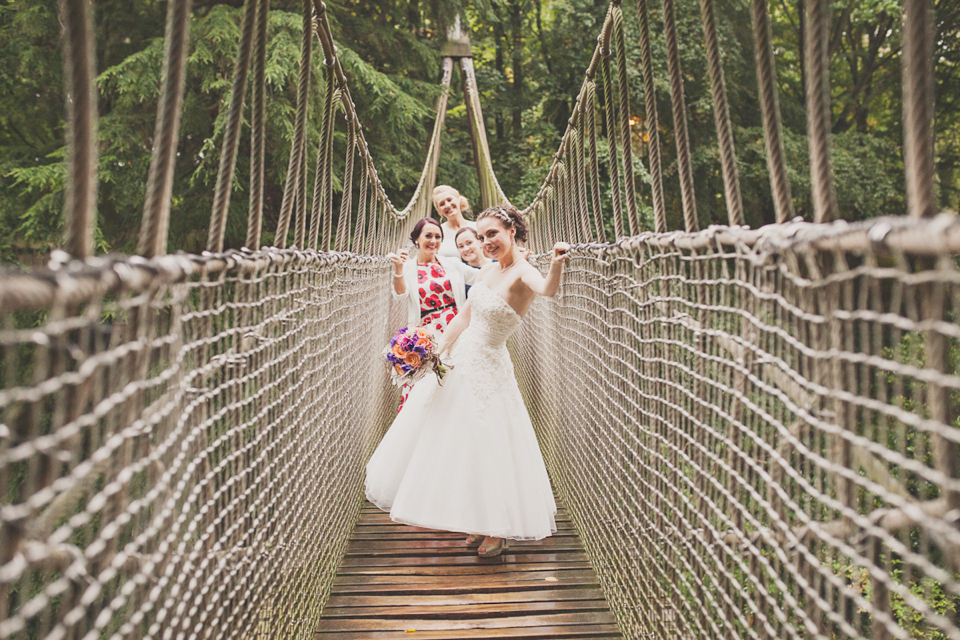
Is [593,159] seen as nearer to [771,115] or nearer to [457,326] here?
[457,326]

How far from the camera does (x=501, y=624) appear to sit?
1678 mm

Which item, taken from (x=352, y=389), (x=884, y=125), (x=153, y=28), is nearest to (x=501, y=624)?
(x=352, y=389)

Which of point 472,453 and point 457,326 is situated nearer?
point 472,453

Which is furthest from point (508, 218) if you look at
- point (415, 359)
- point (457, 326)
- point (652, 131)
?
point (652, 131)

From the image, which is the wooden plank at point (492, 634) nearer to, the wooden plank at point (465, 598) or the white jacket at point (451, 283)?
the wooden plank at point (465, 598)

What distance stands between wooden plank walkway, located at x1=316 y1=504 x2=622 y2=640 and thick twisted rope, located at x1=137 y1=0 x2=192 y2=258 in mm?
1199

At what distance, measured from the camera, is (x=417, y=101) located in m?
6.18

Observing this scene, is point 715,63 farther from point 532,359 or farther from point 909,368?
point 532,359

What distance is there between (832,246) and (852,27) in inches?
398

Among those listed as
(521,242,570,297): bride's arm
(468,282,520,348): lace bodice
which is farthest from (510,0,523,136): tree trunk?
(521,242,570,297): bride's arm

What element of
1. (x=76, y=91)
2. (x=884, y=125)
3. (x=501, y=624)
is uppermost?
(x=884, y=125)

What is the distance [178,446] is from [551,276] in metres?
1.32

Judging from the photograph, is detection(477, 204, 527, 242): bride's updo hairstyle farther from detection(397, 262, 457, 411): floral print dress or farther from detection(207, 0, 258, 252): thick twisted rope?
detection(207, 0, 258, 252): thick twisted rope

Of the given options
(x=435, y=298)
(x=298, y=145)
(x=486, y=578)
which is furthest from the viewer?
(x=435, y=298)
